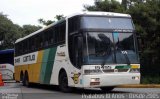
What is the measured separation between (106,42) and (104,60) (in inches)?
29.5

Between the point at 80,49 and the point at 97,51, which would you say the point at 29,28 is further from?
the point at 97,51

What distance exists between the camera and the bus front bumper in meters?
17.1

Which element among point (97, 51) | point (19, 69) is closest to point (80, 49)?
point (97, 51)

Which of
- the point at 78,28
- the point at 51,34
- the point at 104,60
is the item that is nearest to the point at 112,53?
the point at 104,60

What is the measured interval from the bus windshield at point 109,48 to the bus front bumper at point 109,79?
53 cm

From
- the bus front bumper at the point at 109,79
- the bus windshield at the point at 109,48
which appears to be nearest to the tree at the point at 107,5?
the bus windshield at the point at 109,48

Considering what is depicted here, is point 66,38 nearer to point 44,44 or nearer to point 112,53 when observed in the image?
point 112,53

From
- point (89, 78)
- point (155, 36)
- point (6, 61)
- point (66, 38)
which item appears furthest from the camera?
point (6, 61)

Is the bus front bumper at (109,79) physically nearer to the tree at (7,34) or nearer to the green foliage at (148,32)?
the green foliage at (148,32)

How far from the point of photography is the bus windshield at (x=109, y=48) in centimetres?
1727

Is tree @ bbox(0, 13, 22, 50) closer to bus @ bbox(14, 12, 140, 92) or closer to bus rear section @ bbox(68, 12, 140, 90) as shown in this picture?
bus @ bbox(14, 12, 140, 92)

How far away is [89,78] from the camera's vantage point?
56.1ft

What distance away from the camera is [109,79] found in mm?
17312

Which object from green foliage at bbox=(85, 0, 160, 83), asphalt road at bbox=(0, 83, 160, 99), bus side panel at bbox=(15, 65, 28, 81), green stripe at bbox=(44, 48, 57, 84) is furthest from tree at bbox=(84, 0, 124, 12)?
asphalt road at bbox=(0, 83, 160, 99)
